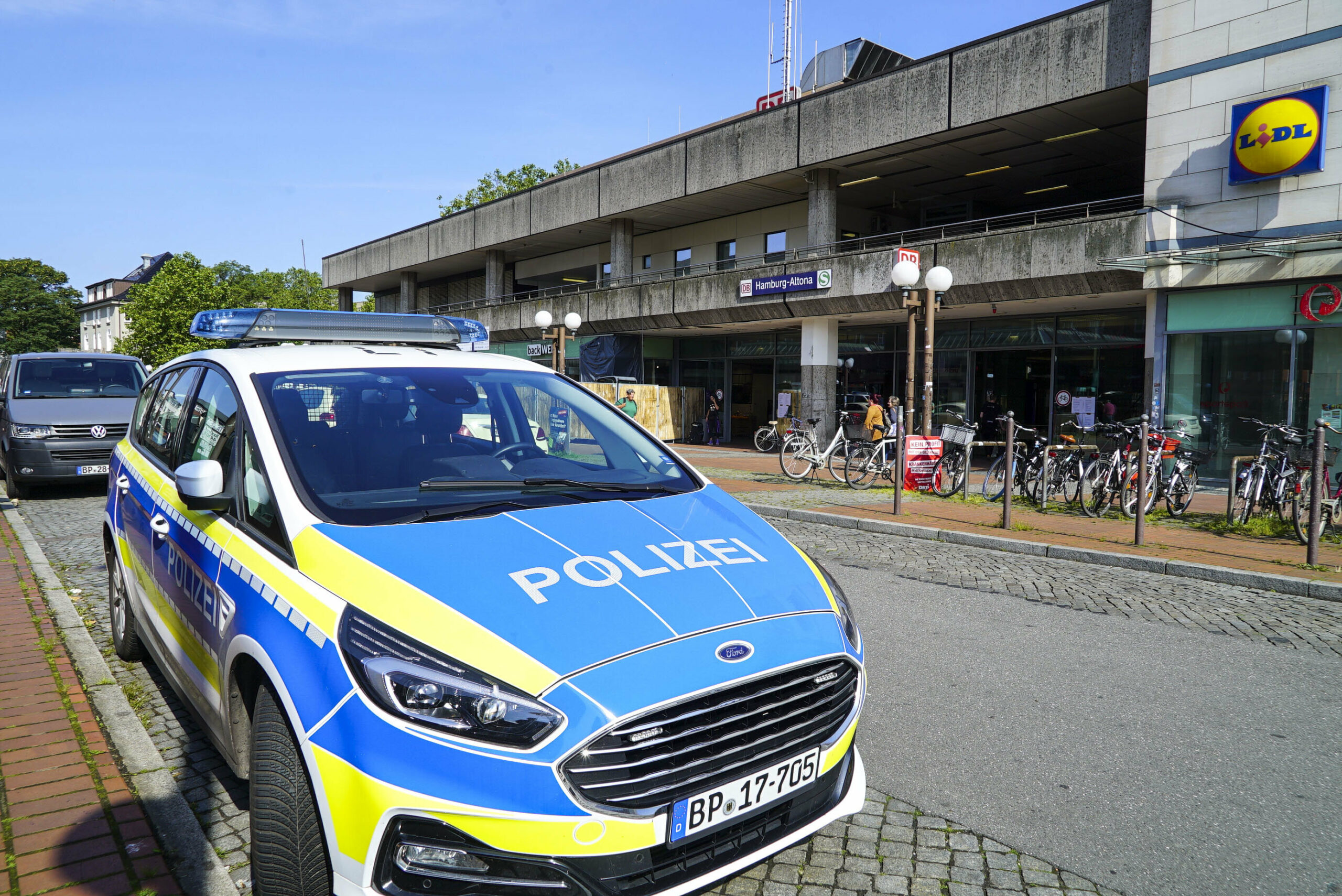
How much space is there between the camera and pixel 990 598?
674 centimetres

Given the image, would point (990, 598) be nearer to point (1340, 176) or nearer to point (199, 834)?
point (199, 834)

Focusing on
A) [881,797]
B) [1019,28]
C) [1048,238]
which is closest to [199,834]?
[881,797]

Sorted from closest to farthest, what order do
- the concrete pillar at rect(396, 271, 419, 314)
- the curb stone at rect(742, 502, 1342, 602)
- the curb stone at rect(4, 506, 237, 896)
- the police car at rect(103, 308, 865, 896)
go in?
the police car at rect(103, 308, 865, 896)
the curb stone at rect(4, 506, 237, 896)
the curb stone at rect(742, 502, 1342, 602)
the concrete pillar at rect(396, 271, 419, 314)

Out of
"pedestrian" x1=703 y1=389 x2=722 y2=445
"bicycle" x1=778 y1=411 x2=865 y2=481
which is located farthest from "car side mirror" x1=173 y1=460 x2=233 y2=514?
"pedestrian" x1=703 y1=389 x2=722 y2=445

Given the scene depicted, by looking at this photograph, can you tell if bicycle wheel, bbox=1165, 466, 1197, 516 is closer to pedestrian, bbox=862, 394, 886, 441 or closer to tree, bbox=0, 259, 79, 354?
pedestrian, bbox=862, 394, 886, 441

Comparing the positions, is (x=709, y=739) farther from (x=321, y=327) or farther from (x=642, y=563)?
(x=321, y=327)

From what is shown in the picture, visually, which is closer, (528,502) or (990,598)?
(528,502)

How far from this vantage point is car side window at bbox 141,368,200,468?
3924mm

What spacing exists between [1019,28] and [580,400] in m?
18.7

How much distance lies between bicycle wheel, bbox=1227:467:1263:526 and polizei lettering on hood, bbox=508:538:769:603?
992cm

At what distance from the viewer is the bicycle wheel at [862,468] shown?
14602 mm

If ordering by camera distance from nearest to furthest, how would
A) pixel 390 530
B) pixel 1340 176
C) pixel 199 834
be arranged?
pixel 390 530 → pixel 199 834 → pixel 1340 176

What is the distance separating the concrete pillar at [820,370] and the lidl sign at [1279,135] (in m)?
10.6

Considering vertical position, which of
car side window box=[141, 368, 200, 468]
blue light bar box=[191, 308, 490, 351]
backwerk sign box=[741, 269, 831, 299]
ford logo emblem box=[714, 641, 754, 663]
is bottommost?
ford logo emblem box=[714, 641, 754, 663]
